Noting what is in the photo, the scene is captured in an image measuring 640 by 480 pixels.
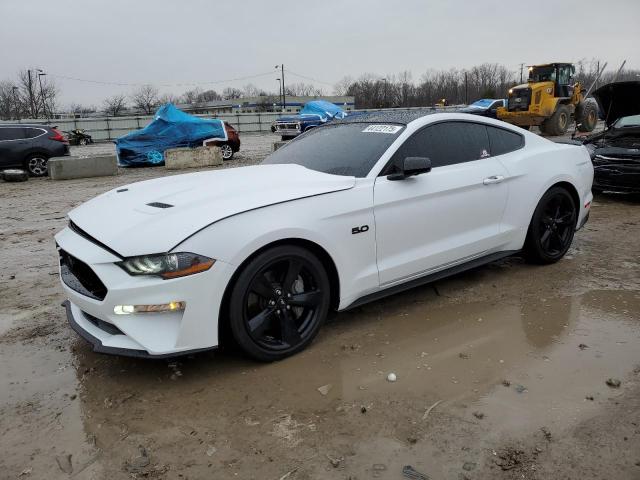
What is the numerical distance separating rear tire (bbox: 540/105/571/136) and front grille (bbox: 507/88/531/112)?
1.14 metres

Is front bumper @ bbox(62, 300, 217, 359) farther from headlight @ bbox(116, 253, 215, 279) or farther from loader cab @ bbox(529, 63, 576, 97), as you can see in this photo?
loader cab @ bbox(529, 63, 576, 97)

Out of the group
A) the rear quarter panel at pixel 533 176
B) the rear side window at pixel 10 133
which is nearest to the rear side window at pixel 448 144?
the rear quarter panel at pixel 533 176

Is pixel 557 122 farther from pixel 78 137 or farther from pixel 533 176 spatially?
pixel 78 137

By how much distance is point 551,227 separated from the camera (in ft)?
17.1

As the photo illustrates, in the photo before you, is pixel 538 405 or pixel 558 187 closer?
pixel 538 405

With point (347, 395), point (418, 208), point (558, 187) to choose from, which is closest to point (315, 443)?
point (347, 395)

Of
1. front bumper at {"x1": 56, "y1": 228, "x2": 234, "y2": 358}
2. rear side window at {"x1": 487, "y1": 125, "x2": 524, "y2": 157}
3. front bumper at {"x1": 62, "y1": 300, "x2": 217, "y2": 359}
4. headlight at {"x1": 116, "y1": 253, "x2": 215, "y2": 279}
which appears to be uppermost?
rear side window at {"x1": 487, "y1": 125, "x2": 524, "y2": 157}

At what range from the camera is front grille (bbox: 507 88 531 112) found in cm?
2067

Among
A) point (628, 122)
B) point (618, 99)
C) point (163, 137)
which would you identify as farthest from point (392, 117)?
point (163, 137)

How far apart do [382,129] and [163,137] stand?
1502 cm

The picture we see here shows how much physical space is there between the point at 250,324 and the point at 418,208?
1.55m

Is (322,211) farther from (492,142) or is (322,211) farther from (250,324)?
(492,142)

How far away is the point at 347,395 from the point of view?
10.1 feet

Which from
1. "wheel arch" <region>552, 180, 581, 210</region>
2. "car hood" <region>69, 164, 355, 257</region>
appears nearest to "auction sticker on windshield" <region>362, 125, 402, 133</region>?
"car hood" <region>69, 164, 355, 257</region>
